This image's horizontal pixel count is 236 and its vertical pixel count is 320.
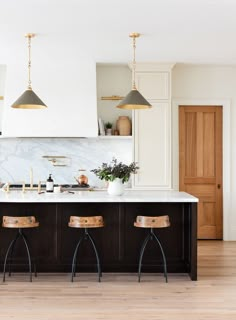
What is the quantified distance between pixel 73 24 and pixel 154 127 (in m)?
2.35

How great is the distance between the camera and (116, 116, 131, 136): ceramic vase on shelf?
739 cm

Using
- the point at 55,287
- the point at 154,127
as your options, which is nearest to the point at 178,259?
the point at 55,287

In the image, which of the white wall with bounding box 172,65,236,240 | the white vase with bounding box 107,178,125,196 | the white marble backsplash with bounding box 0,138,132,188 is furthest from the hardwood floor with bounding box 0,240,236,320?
the white marble backsplash with bounding box 0,138,132,188

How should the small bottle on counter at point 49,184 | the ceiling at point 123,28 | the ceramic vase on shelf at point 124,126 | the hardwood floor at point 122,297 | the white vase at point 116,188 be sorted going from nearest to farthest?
the hardwood floor at point 122,297, the ceiling at point 123,28, the white vase at point 116,188, the small bottle on counter at point 49,184, the ceramic vase on shelf at point 124,126

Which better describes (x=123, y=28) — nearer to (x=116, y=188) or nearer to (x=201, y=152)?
(x=116, y=188)

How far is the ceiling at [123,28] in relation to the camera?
4.80 meters

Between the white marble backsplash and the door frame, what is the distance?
2.36 feet

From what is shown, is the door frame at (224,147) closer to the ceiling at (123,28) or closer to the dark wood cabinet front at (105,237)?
the ceiling at (123,28)

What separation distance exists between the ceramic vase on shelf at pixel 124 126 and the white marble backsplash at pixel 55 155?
24cm

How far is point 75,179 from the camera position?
24.8 ft

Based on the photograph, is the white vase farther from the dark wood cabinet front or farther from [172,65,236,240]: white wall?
[172,65,236,240]: white wall

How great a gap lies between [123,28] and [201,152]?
2778 millimetres

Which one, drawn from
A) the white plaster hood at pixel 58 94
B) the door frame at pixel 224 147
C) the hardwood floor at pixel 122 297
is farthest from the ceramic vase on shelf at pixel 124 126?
the hardwood floor at pixel 122 297

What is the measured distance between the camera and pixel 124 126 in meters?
7.39
